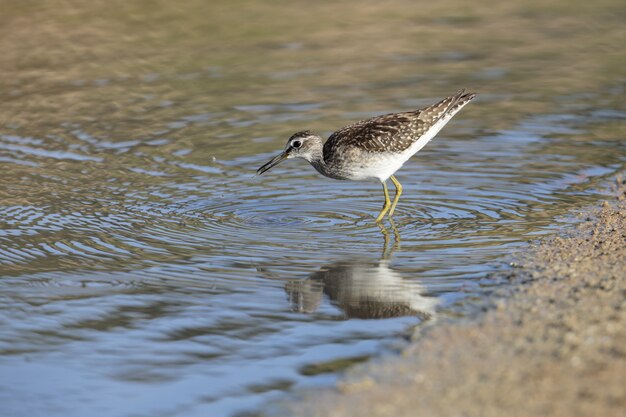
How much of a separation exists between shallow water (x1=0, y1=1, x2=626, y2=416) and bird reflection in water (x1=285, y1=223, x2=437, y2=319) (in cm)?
3

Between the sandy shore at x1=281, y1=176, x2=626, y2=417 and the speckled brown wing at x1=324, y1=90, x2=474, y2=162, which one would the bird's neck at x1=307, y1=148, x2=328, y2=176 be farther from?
the sandy shore at x1=281, y1=176, x2=626, y2=417

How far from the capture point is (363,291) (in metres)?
9.22

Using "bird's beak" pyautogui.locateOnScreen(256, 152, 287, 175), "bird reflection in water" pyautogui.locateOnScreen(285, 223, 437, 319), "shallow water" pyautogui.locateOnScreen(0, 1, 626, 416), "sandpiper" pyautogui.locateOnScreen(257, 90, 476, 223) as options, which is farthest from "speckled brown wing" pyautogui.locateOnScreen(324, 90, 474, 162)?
"bird reflection in water" pyautogui.locateOnScreen(285, 223, 437, 319)

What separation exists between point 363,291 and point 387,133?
11.2ft

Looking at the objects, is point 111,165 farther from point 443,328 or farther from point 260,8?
point 260,8

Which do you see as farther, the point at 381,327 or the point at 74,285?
the point at 74,285

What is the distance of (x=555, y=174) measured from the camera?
13.1m

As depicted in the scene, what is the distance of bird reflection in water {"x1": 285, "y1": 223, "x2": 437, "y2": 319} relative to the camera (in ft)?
28.4

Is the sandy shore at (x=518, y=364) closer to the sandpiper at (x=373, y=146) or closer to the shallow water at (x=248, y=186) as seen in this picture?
the shallow water at (x=248, y=186)

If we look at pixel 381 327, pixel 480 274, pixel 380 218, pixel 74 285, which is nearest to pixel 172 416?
pixel 381 327

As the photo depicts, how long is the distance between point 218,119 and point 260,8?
731cm

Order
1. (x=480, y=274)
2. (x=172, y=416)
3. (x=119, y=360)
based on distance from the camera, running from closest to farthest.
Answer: (x=172, y=416), (x=119, y=360), (x=480, y=274)

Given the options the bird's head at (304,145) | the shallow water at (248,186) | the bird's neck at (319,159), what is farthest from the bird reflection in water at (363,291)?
the bird's head at (304,145)

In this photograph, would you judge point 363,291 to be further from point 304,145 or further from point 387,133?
point 304,145
